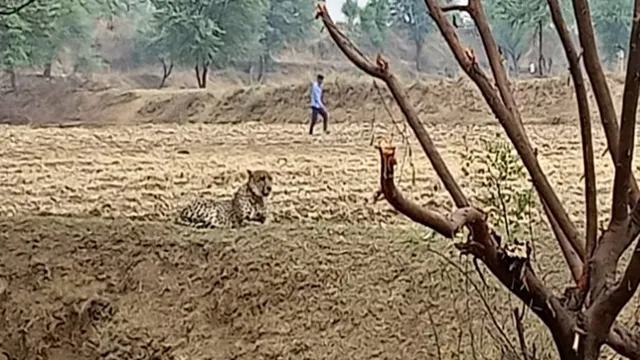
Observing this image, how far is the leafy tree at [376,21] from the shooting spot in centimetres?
1108

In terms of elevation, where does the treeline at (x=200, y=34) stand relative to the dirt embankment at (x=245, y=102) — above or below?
above

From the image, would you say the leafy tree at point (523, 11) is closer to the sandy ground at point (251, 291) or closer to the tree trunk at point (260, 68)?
the sandy ground at point (251, 291)

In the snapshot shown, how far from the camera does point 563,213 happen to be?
1.65 meters

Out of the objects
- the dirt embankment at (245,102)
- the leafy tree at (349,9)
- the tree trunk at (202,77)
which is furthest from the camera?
the tree trunk at (202,77)

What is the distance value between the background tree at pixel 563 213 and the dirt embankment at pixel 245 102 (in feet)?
48.2

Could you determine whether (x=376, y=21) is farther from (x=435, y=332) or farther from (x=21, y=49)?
(x=435, y=332)

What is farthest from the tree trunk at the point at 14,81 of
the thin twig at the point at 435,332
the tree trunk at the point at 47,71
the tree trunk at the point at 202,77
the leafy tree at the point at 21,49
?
the thin twig at the point at 435,332

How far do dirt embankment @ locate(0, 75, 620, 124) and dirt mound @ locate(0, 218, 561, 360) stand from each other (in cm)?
1253

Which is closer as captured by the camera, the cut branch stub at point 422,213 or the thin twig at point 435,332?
the cut branch stub at point 422,213

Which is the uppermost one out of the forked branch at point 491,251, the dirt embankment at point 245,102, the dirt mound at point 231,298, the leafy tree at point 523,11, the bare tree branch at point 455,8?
the leafy tree at point 523,11

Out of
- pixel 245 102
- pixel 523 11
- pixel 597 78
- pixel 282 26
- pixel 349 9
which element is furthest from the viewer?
pixel 245 102

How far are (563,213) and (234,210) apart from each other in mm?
3401

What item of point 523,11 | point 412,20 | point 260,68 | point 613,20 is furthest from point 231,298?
point 260,68

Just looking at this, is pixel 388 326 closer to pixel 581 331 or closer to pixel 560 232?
pixel 560 232
